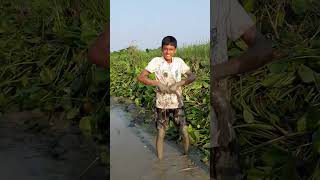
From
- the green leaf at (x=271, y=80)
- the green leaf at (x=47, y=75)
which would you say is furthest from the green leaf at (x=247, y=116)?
the green leaf at (x=47, y=75)

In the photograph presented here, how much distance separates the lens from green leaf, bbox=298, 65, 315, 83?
181 cm

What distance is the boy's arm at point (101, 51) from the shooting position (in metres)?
1.75

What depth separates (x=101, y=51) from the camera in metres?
1.80

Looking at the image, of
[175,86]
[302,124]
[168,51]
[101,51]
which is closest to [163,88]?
[175,86]

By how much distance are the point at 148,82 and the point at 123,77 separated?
2.64m

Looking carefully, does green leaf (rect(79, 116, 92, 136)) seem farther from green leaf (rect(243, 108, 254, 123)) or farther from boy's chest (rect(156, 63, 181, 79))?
green leaf (rect(243, 108, 254, 123))

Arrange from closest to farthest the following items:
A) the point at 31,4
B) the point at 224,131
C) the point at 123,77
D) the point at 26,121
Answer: the point at 224,131, the point at 26,121, the point at 31,4, the point at 123,77

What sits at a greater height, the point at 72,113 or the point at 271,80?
the point at 271,80

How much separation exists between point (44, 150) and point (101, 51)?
2.82ft

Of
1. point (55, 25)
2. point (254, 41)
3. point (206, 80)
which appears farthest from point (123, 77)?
point (254, 41)

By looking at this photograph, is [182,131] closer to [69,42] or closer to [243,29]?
[243,29]

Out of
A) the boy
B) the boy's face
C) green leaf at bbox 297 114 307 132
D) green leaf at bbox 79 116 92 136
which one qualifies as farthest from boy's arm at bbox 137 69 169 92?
green leaf at bbox 297 114 307 132

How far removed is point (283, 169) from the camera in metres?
1.62

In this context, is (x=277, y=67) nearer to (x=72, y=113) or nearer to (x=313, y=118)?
(x=313, y=118)
